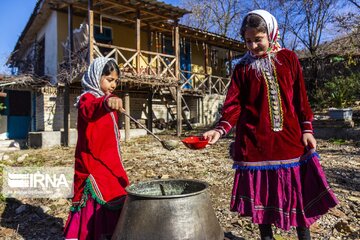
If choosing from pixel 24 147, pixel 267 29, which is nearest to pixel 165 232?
pixel 267 29

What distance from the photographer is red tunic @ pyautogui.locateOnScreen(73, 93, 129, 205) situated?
240cm

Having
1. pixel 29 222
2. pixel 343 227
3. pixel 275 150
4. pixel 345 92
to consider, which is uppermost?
pixel 345 92

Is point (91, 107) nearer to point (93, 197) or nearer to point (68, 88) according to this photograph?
point (93, 197)

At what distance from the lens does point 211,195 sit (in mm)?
4039

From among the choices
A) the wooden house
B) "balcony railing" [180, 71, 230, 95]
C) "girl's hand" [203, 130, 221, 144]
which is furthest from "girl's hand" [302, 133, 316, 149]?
"balcony railing" [180, 71, 230, 95]

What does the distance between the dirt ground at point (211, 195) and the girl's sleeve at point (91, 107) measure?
5.16 feet

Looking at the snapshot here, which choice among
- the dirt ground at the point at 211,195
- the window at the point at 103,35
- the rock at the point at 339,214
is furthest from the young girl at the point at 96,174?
the window at the point at 103,35

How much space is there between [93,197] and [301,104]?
152cm

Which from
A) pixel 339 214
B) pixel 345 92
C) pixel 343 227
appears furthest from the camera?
pixel 345 92

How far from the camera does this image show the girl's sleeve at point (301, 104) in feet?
7.07

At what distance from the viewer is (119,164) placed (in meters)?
2.53

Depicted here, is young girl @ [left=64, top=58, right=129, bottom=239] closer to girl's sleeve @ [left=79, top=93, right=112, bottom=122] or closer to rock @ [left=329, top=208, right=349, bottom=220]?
girl's sleeve @ [left=79, top=93, right=112, bottom=122]

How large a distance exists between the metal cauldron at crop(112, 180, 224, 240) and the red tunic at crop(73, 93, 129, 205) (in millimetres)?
669

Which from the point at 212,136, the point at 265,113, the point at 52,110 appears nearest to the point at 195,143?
the point at 212,136
